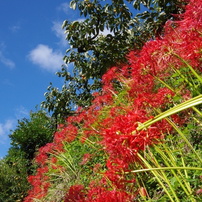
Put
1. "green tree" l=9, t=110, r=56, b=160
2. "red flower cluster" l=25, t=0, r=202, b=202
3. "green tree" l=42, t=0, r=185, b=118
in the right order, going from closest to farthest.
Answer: "red flower cluster" l=25, t=0, r=202, b=202, "green tree" l=42, t=0, r=185, b=118, "green tree" l=9, t=110, r=56, b=160

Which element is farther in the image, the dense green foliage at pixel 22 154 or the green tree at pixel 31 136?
the green tree at pixel 31 136

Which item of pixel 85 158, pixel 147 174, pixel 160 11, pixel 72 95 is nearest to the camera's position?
pixel 147 174

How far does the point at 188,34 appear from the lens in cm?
222

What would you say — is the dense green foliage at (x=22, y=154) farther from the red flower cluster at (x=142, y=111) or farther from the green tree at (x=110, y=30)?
the red flower cluster at (x=142, y=111)

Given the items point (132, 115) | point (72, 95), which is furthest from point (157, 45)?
point (72, 95)

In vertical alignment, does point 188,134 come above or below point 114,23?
below

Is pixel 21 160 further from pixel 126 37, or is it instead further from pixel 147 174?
pixel 147 174

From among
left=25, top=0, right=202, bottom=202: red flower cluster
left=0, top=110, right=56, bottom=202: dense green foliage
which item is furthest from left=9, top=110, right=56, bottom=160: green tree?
left=25, top=0, right=202, bottom=202: red flower cluster

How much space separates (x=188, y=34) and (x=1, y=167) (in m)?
9.25

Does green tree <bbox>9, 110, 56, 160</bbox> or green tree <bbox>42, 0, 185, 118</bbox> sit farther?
green tree <bbox>9, 110, 56, 160</bbox>

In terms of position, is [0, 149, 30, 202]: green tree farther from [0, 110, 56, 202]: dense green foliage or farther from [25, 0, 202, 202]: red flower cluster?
[25, 0, 202, 202]: red flower cluster

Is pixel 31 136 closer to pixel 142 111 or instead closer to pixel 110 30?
pixel 110 30

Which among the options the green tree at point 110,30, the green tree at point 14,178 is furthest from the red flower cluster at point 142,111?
the green tree at point 14,178

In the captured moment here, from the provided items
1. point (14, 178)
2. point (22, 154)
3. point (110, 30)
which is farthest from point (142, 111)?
point (22, 154)
